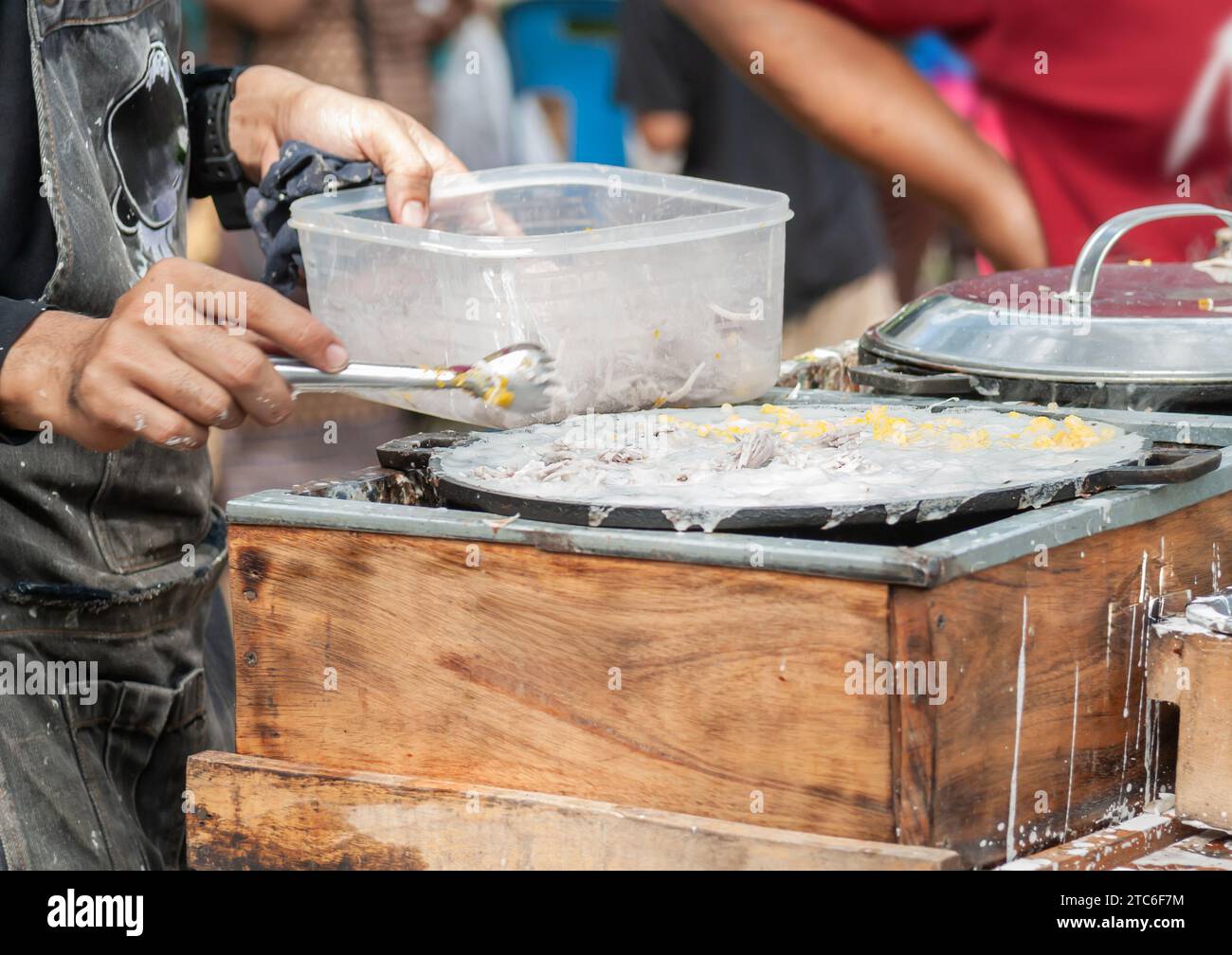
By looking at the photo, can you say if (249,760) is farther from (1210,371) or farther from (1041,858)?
(1210,371)

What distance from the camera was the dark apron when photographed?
5.73ft

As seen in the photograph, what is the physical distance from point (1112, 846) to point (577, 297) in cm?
82

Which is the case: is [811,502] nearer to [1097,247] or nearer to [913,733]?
[913,733]

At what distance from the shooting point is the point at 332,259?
1.86m

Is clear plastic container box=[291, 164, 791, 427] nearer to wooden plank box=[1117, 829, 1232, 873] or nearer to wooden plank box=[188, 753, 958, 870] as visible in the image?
wooden plank box=[188, 753, 958, 870]

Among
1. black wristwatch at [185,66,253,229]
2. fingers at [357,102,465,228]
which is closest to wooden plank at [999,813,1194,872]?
fingers at [357,102,465,228]

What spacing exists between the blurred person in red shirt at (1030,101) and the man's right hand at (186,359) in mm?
1797

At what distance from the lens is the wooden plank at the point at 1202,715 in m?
1.35

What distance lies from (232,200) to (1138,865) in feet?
5.24

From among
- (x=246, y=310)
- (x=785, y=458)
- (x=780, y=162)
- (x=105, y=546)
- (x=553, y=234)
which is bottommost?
(x=105, y=546)

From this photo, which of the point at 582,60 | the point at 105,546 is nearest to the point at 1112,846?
the point at 105,546

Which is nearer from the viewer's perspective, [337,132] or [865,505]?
[865,505]

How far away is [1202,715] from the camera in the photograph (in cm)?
137
